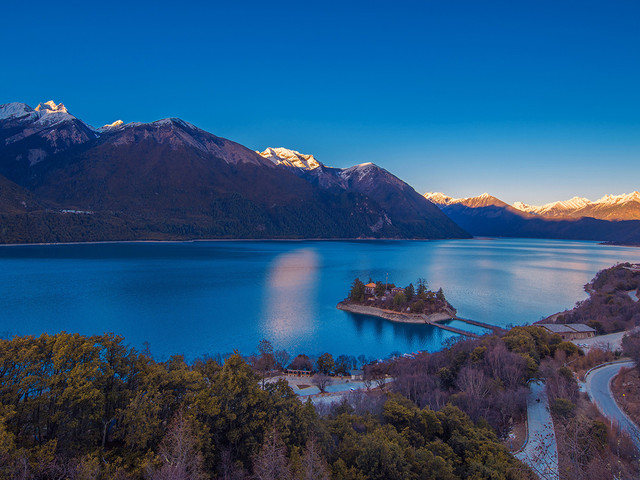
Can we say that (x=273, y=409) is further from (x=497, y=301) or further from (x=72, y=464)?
(x=497, y=301)

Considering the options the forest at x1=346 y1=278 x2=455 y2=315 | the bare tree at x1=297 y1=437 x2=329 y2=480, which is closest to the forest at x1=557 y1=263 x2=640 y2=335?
the forest at x1=346 y1=278 x2=455 y2=315

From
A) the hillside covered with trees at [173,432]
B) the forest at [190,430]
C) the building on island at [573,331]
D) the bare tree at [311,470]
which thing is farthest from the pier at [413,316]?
the bare tree at [311,470]

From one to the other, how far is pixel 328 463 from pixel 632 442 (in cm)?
918

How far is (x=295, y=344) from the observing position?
107ft

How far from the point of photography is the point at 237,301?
159 ft

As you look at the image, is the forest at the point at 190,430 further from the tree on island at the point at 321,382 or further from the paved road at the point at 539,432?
the tree on island at the point at 321,382

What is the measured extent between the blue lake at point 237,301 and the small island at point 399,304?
5.65 ft

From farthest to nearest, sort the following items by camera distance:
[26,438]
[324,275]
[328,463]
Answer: [324,275] → [328,463] → [26,438]

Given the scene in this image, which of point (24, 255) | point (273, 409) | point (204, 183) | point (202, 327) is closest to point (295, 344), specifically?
point (202, 327)

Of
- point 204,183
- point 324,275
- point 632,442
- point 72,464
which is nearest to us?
point 72,464

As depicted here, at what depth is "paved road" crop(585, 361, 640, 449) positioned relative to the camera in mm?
12655

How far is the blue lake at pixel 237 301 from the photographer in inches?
1334

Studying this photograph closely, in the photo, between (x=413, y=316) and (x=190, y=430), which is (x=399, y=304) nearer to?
(x=413, y=316)

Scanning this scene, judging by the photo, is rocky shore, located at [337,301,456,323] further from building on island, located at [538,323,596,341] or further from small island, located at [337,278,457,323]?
building on island, located at [538,323,596,341]
